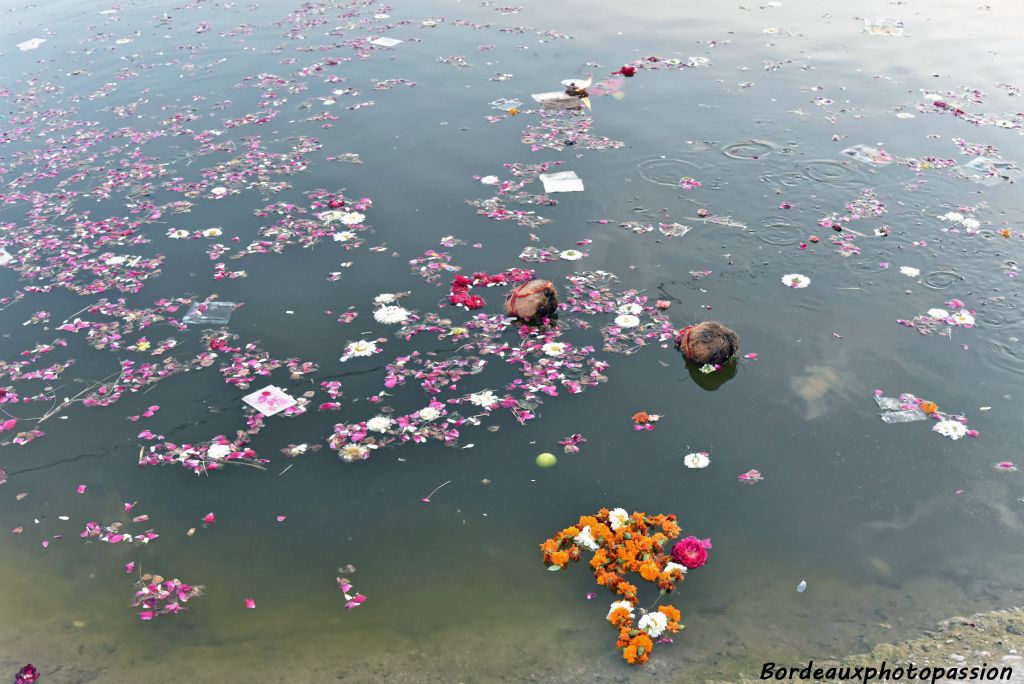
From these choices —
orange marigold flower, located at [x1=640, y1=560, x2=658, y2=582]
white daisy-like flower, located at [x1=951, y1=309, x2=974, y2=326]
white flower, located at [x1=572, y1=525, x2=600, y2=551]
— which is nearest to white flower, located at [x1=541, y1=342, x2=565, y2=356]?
white flower, located at [x1=572, y1=525, x2=600, y2=551]

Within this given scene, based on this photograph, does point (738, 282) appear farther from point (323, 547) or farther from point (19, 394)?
point (19, 394)

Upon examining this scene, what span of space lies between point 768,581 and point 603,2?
17.8 metres

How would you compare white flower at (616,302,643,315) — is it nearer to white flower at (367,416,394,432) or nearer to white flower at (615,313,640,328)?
white flower at (615,313,640,328)

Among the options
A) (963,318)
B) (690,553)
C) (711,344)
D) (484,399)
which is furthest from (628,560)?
(963,318)

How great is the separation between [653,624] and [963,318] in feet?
19.1

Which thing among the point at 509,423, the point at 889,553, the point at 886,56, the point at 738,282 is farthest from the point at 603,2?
the point at 889,553

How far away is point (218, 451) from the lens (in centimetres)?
732

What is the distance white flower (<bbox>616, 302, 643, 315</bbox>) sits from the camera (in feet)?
29.2

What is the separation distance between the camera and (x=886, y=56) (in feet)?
51.3

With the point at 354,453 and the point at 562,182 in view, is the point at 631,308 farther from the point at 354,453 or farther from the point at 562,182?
the point at 354,453

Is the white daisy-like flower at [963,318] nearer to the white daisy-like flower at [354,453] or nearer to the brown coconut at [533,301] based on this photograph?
the brown coconut at [533,301]

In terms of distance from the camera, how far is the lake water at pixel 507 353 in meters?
5.88

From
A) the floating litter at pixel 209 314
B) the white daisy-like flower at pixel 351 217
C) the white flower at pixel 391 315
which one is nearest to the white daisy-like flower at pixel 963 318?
the white flower at pixel 391 315

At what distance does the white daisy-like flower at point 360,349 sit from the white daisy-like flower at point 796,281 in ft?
17.5
